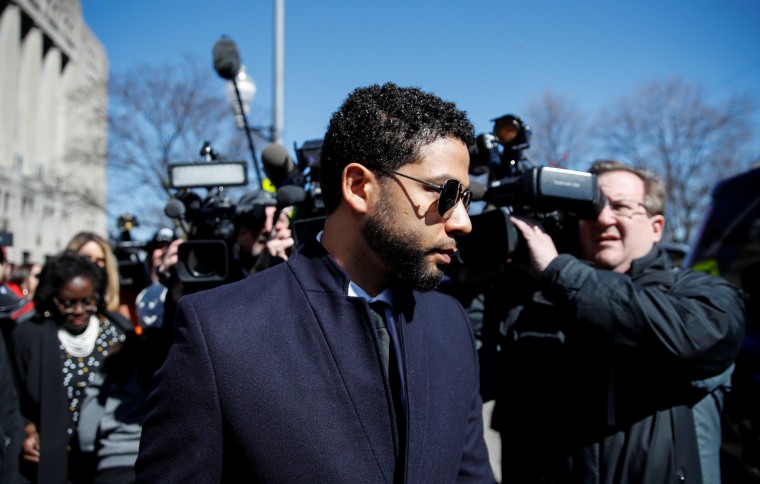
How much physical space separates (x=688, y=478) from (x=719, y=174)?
21.2m

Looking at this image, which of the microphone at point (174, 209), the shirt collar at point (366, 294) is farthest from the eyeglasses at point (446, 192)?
the microphone at point (174, 209)

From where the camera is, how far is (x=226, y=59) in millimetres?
2768

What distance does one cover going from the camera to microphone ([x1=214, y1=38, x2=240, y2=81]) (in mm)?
2768

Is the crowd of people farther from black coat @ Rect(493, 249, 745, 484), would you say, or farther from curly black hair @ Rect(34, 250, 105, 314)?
curly black hair @ Rect(34, 250, 105, 314)

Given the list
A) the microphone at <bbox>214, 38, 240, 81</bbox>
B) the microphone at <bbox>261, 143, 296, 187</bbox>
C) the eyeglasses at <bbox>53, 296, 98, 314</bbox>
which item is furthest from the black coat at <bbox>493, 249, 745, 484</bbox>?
the eyeglasses at <bbox>53, 296, 98, 314</bbox>

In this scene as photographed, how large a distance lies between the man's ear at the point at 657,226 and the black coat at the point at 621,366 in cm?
9

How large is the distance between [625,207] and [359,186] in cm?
124

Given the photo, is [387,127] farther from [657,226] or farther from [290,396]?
[657,226]

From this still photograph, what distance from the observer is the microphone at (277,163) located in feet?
7.97

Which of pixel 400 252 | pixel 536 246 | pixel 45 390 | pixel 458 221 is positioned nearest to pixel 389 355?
pixel 400 252

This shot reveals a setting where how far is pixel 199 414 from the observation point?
4.52 ft

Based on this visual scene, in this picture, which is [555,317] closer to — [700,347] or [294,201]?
[700,347]

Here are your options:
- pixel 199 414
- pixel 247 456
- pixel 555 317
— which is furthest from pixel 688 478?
pixel 199 414

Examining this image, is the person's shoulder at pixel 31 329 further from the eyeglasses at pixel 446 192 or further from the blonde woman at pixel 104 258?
the eyeglasses at pixel 446 192
